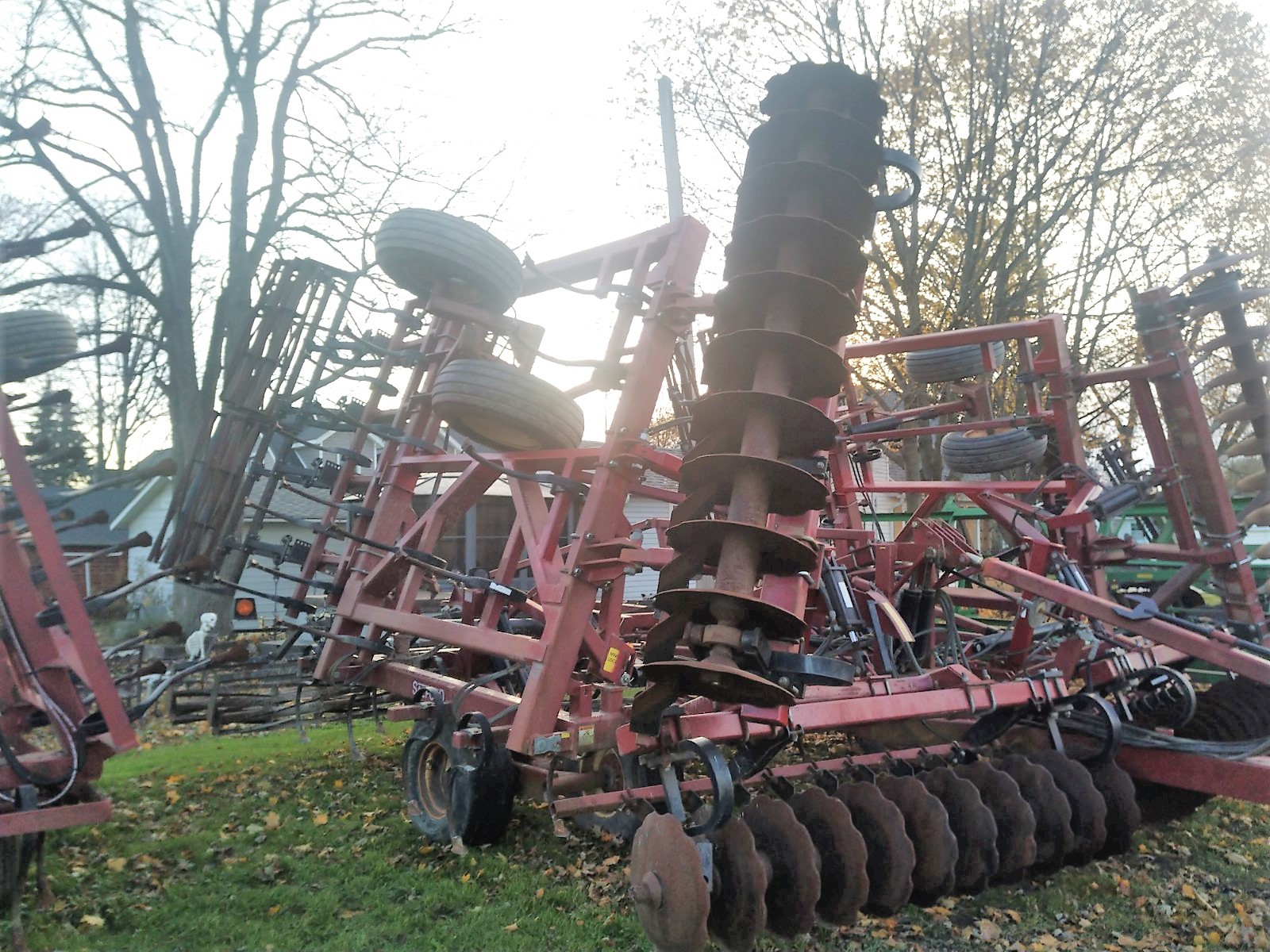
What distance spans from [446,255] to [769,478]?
3770mm

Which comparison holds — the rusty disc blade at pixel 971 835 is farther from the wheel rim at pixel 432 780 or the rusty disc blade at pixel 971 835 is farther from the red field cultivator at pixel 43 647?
the red field cultivator at pixel 43 647

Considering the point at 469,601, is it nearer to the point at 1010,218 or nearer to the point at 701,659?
the point at 701,659

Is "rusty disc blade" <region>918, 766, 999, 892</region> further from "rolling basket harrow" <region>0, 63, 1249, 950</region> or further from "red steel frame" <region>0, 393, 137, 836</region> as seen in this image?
"red steel frame" <region>0, 393, 137, 836</region>

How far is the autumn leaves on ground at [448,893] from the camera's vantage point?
3.95 meters

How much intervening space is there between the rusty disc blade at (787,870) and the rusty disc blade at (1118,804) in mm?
1966

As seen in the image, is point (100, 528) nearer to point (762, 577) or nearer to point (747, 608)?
point (762, 577)

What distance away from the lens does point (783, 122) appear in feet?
9.47

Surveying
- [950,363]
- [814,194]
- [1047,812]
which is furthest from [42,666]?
[950,363]

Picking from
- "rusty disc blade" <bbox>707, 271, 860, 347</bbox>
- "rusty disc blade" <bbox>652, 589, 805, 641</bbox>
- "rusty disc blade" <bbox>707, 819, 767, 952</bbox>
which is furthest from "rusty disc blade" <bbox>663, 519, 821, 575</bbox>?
"rusty disc blade" <bbox>707, 819, 767, 952</bbox>

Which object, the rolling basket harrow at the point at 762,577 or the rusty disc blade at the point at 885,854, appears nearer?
the rolling basket harrow at the point at 762,577

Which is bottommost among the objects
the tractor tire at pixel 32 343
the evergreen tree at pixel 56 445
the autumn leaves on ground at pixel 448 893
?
the autumn leaves on ground at pixel 448 893

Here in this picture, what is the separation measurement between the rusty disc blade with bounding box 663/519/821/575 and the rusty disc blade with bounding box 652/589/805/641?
125 mm

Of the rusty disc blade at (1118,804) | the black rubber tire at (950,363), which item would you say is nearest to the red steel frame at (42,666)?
the rusty disc blade at (1118,804)

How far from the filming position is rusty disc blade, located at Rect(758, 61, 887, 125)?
113 inches
